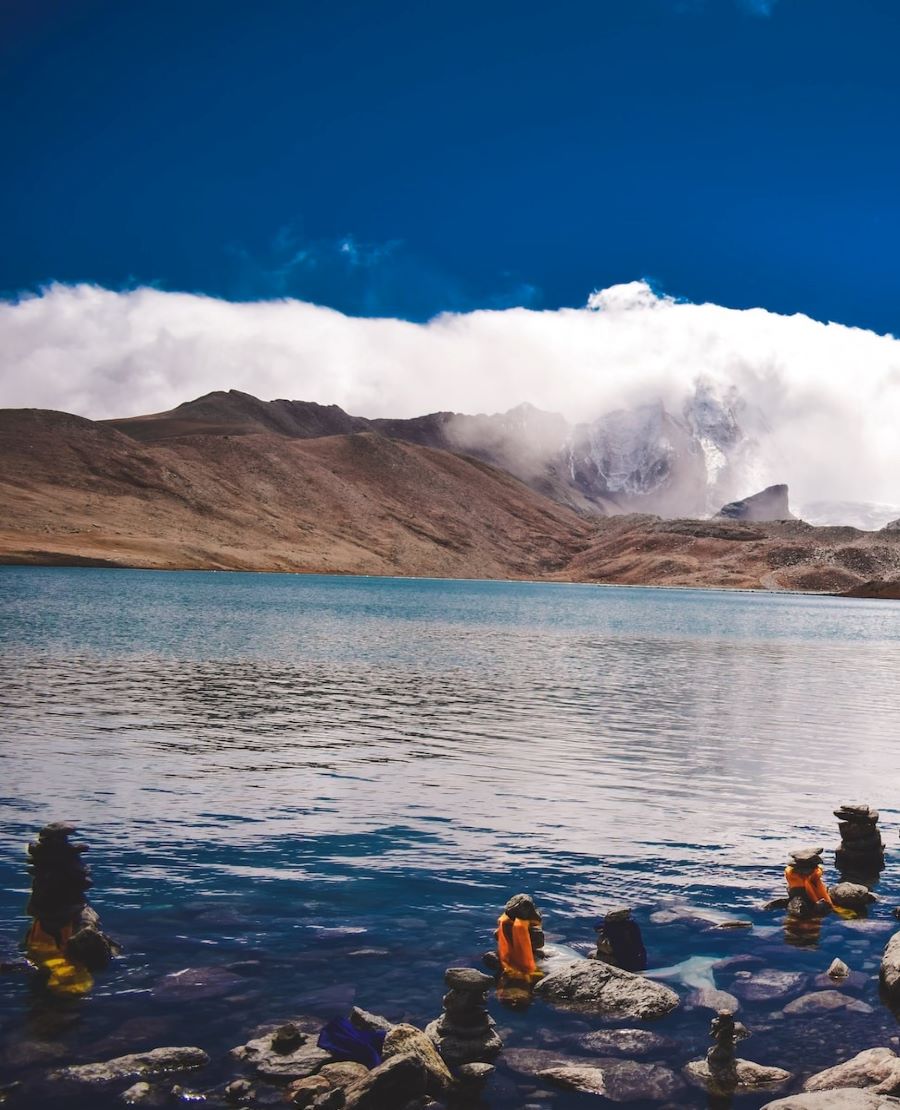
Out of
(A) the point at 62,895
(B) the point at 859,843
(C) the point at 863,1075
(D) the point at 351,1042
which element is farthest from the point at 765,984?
(A) the point at 62,895

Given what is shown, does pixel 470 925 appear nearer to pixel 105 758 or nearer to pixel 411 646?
pixel 105 758

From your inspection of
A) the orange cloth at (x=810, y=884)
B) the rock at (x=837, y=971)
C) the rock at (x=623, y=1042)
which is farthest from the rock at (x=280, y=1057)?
the orange cloth at (x=810, y=884)

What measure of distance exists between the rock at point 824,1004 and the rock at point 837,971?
0.53 m

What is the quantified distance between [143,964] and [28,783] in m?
11.3

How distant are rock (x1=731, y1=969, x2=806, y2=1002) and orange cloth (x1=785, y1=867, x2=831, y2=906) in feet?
8.95

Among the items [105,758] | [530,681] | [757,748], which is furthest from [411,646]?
[105,758]

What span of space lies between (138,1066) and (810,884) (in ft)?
34.7

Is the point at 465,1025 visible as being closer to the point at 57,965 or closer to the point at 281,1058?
the point at 281,1058

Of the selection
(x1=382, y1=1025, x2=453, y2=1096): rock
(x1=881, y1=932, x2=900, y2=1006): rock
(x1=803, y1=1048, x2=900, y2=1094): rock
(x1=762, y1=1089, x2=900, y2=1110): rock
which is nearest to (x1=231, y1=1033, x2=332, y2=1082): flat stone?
(x1=382, y1=1025, x2=453, y2=1096): rock

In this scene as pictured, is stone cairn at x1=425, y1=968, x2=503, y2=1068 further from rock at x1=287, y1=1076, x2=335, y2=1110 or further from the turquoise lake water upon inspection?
rock at x1=287, y1=1076, x2=335, y2=1110

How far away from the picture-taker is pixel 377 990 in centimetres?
1252

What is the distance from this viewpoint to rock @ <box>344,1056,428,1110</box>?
956 cm

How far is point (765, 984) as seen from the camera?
13180mm

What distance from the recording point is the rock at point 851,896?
16.7 meters
